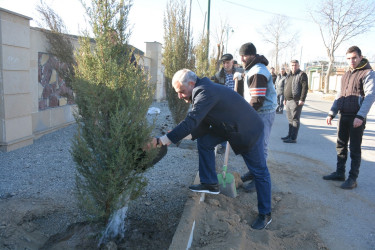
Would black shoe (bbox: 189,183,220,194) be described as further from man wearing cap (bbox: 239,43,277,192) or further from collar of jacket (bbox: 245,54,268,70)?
collar of jacket (bbox: 245,54,268,70)

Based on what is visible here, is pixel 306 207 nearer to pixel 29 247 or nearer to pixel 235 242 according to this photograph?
pixel 235 242

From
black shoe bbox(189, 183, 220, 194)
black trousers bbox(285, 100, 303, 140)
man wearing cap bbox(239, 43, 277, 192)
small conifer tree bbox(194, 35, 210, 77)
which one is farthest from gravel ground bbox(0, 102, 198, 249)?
small conifer tree bbox(194, 35, 210, 77)

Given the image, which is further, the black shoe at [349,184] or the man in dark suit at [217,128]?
the black shoe at [349,184]

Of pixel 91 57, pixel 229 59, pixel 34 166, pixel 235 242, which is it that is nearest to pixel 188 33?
pixel 229 59

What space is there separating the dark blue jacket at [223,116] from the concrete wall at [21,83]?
198 centimetres

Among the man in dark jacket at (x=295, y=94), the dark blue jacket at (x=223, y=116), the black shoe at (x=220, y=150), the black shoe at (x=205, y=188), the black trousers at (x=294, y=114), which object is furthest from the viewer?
the black trousers at (x=294, y=114)

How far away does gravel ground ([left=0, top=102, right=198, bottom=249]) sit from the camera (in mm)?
2877

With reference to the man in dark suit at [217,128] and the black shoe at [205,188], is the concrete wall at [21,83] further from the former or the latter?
the black shoe at [205,188]

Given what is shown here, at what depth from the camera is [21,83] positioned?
18.4ft

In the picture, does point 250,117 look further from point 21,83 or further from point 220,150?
point 21,83

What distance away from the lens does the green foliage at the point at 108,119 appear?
7.96ft

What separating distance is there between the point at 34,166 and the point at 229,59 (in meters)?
4.56

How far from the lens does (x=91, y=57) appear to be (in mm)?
2576

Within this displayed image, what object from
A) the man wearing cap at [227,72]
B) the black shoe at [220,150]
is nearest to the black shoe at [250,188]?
the black shoe at [220,150]
